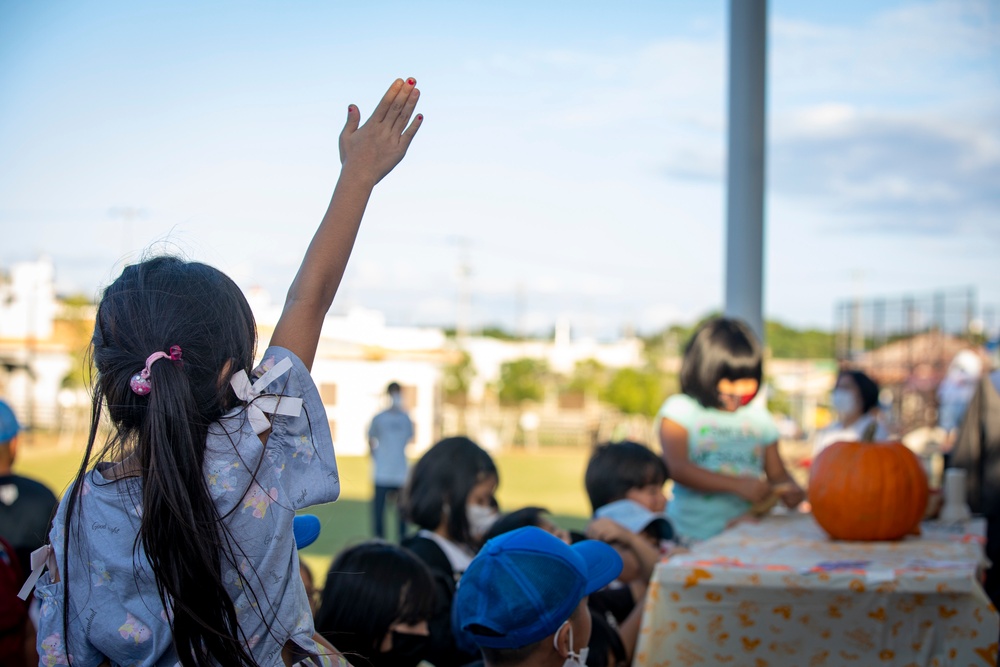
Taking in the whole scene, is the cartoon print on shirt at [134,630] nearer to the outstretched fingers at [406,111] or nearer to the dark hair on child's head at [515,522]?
the outstretched fingers at [406,111]

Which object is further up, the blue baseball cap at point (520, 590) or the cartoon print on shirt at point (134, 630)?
the cartoon print on shirt at point (134, 630)

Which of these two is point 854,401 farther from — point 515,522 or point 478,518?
point 515,522

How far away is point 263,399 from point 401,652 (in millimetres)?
1237

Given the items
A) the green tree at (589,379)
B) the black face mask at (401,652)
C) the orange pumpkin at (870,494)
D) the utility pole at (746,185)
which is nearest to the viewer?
the black face mask at (401,652)

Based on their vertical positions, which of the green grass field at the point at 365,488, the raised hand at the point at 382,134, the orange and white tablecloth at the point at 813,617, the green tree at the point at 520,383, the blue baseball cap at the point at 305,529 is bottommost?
the green grass field at the point at 365,488

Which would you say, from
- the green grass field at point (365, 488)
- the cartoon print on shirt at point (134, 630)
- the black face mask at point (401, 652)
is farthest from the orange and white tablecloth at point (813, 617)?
the green grass field at point (365, 488)

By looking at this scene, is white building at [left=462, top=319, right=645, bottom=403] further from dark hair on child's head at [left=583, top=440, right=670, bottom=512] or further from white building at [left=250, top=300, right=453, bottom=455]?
dark hair on child's head at [left=583, top=440, right=670, bottom=512]

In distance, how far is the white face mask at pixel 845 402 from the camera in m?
5.76

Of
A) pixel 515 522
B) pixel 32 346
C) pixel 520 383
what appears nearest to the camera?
pixel 515 522

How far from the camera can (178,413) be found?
138cm

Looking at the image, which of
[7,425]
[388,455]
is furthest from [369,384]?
[7,425]

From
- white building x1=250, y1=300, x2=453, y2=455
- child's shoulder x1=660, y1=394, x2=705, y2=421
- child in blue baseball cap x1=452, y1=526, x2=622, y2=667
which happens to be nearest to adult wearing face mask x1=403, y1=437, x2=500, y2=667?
child's shoulder x1=660, y1=394, x2=705, y2=421

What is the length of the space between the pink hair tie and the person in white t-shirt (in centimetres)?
848

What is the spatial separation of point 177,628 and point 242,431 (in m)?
0.30
